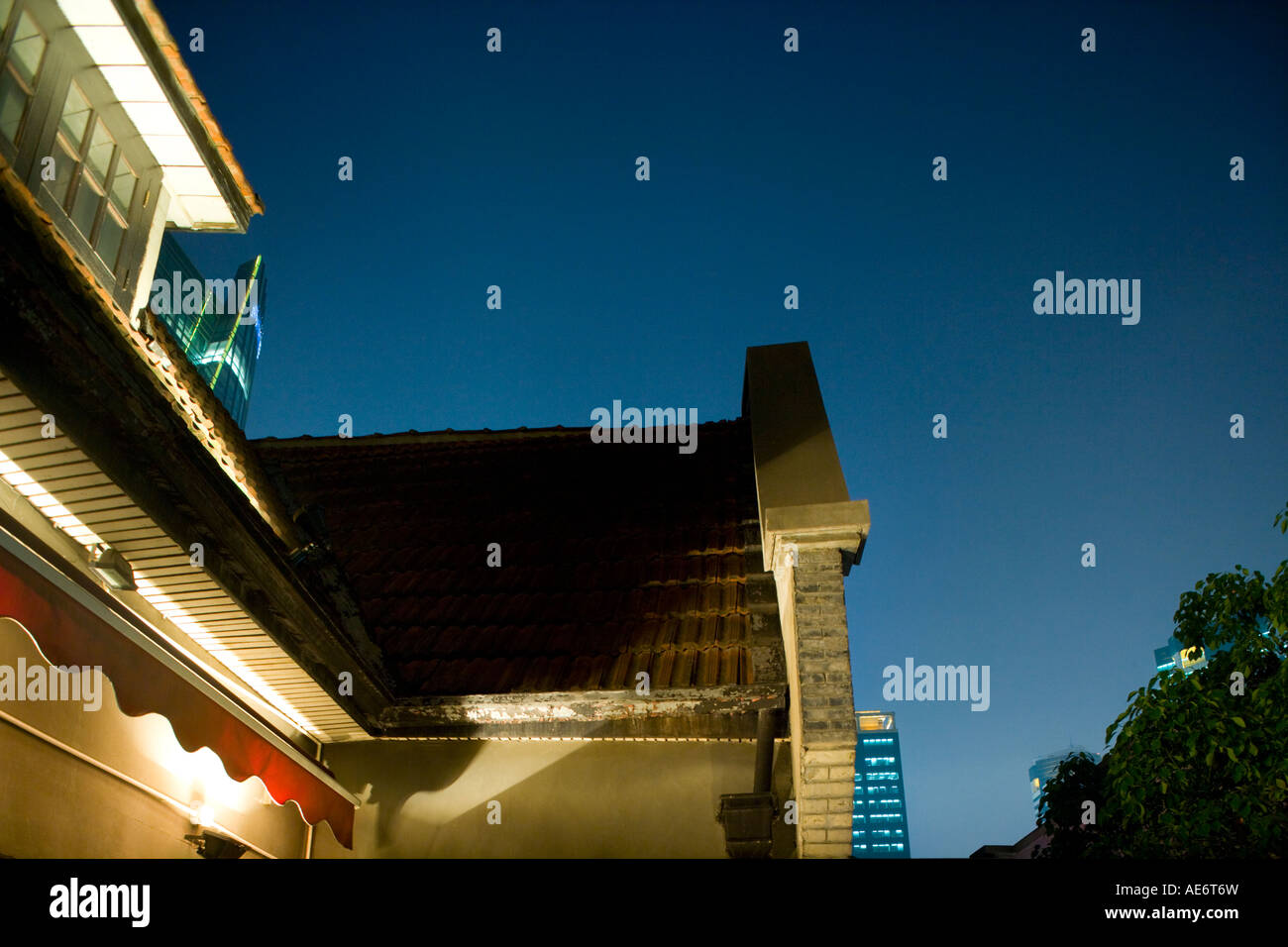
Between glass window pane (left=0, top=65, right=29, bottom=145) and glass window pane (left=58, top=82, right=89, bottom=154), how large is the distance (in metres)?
0.30

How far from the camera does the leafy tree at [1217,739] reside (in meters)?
9.06

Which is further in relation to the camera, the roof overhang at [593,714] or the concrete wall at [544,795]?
the concrete wall at [544,795]

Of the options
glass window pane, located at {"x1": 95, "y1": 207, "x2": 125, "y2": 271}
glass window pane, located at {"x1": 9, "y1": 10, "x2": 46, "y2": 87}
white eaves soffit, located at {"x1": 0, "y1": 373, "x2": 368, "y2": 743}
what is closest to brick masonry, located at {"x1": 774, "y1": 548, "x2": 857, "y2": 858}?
white eaves soffit, located at {"x1": 0, "y1": 373, "x2": 368, "y2": 743}

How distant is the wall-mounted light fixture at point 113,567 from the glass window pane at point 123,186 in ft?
7.30

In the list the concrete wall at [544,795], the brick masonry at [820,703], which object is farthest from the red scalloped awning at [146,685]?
the brick masonry at [820,703]

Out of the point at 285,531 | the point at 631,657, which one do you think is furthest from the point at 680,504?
the point at 285,531

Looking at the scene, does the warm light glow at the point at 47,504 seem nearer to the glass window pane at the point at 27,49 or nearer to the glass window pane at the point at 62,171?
the glass window pane at the point at 62,171

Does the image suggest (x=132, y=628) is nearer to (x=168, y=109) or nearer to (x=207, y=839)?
(x=207, y=839)

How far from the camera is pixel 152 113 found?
4984mm

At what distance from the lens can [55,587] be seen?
3.74 meters

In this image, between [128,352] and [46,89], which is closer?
[128,352]
